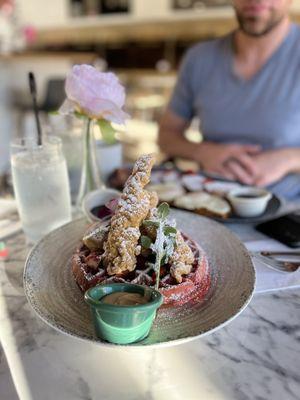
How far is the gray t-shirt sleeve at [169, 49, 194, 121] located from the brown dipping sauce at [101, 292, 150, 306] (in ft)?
4.16

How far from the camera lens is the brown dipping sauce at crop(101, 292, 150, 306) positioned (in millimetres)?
556

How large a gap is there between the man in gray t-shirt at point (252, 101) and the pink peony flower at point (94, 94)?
60 centimetres

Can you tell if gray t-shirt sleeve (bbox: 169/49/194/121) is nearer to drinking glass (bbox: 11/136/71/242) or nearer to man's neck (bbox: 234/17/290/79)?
man's neck (bbox: 234/17/290/79)

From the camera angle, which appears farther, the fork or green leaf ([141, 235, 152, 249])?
the fork

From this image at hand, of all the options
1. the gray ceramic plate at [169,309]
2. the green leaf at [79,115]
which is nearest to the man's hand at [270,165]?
the gray ceramic plate at [169,309]

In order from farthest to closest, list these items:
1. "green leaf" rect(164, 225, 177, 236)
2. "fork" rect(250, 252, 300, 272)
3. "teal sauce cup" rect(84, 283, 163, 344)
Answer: "fork" rect(250, 252, 300, 272) → "green leaf" rect(164, 225, 177, 236) → "teal sauce cup" rect(84, 283, 163, 344)

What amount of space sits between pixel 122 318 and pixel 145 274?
13 centimetres

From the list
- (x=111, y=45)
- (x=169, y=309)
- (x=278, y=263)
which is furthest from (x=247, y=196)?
(x=111, y=45)

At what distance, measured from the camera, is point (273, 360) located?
58cm

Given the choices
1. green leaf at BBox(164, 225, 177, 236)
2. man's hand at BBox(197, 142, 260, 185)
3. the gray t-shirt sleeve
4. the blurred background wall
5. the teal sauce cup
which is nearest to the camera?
the teal sauce cup

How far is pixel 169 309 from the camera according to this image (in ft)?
2.05

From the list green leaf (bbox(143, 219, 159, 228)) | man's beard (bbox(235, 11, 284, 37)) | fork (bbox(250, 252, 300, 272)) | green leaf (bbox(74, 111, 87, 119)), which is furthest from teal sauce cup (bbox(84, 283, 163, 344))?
man's beard (bbox(235, 11, 284, 37))

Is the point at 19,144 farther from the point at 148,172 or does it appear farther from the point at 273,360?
the point at 273,360

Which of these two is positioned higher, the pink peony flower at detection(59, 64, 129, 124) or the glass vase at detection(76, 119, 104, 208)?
the pink peony flower at detection(59, 64, 129, 124)
